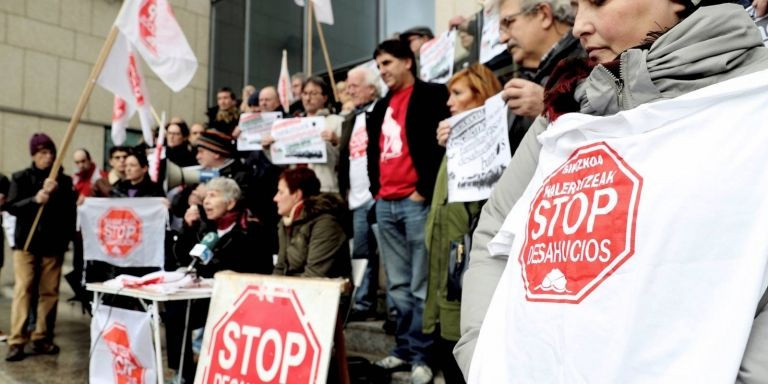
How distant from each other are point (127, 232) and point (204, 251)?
4.98ft

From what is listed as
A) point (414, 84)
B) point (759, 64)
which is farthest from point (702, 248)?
point (414, 84)

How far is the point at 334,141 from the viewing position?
15.3 ft

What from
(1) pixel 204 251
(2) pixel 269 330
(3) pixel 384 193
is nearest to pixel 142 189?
(1) pixel 204 251

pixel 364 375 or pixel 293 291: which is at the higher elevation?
pixel 293 291

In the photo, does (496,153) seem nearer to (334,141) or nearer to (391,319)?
(391,319)

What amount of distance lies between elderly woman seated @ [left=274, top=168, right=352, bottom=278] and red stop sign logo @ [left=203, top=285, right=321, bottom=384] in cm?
73

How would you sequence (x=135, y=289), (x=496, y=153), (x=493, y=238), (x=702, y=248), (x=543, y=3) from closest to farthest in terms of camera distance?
(x=702, y=248), (x=493, y=238), (x=543, y=3), (x=496, y=153), (x=135, y=289)

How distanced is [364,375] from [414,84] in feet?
6.16

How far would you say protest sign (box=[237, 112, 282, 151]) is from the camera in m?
5.44

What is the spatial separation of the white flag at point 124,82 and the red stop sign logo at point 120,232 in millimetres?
1050

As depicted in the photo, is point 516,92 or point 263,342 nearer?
point 516,92

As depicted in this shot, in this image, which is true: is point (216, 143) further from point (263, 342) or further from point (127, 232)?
point (263, 342)

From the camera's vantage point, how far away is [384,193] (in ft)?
11.9

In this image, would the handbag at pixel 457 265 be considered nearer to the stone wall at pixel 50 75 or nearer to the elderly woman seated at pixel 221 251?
the elderly woman seated at pixel 221 251
